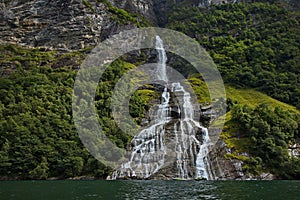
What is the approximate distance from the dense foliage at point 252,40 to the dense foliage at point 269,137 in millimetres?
29046

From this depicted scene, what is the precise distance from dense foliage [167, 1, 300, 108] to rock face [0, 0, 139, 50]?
35.0 metres

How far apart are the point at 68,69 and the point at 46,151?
3741 cm

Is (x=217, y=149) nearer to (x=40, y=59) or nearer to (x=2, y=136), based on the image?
(x=2, y=136)

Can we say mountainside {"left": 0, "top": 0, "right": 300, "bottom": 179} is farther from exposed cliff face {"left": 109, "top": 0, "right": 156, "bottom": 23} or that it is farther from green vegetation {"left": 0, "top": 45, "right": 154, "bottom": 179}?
exposed cliff face {"left": 109, "top": 0, "right": 156, "bottom": 23}

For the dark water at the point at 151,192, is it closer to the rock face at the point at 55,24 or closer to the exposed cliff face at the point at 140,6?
the rock face at the point at 55,24

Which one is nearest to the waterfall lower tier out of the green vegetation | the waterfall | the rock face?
the green vegetation

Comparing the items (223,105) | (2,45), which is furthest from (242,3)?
(2,45)

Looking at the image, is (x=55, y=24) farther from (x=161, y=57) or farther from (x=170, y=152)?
(x=170, y=152)

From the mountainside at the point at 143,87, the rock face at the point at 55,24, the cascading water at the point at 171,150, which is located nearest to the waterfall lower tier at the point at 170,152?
the cascading water at the point at 171,150

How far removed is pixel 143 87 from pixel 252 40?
55550 mm

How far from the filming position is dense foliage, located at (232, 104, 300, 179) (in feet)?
174

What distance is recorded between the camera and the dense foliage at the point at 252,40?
325 feet

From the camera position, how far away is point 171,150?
5591 cm

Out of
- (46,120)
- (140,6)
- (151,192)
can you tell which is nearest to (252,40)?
(140,6)
